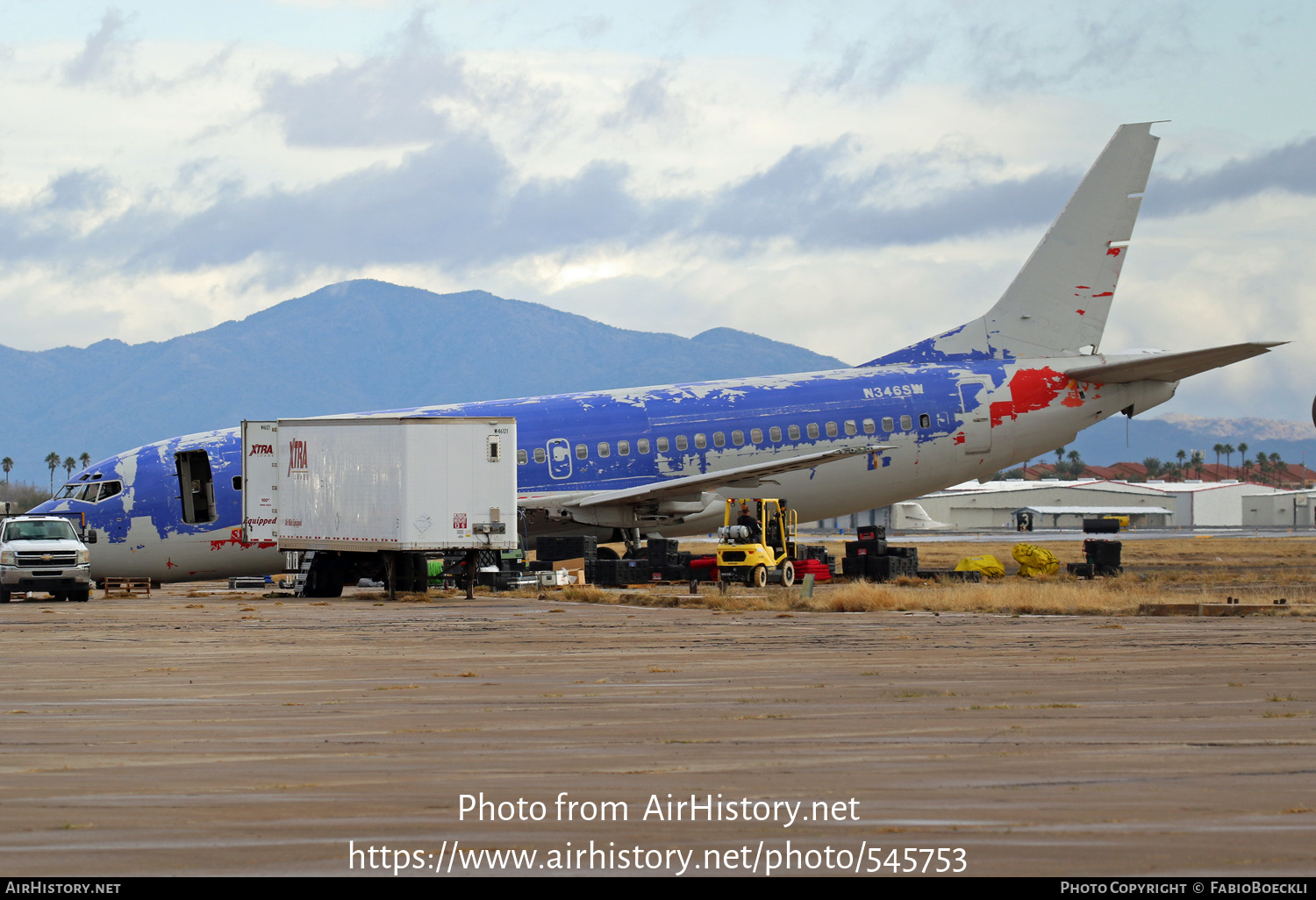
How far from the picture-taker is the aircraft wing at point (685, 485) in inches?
1308

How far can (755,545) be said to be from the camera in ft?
108

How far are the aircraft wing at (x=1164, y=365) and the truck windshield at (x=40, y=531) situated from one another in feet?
84.3

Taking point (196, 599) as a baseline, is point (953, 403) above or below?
above

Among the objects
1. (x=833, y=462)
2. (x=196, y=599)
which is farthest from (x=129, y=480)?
(x=833, y=462)

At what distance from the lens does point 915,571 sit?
131 feet

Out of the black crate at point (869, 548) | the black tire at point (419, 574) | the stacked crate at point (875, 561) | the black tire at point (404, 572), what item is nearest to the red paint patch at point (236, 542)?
the black tire at point (404, 572)

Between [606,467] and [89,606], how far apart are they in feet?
39.7

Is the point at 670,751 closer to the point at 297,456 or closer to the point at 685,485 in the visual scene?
the point at 297,456

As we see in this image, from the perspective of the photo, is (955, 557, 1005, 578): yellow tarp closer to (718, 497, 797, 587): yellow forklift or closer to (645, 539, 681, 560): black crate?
(718, 497, 797, 587): yellow forklift

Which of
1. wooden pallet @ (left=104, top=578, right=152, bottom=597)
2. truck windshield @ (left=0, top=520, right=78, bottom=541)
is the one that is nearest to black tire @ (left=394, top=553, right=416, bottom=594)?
wooden pallet @ (left=104, top=578, right=152, bottom=597)

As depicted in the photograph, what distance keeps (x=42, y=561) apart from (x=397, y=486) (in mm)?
8521

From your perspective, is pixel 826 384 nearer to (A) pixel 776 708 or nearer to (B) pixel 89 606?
(B) pixel 89 606

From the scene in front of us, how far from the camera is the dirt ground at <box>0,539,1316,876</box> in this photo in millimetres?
6980

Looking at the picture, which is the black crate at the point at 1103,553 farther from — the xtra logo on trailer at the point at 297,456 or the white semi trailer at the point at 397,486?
the xtra logo on trailer at the point at 297,456
